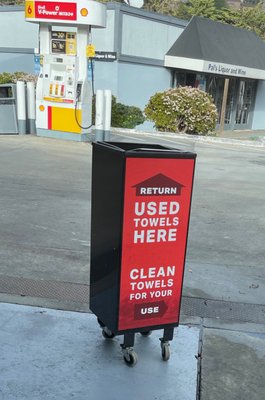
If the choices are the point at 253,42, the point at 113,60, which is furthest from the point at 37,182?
the point at 253,42

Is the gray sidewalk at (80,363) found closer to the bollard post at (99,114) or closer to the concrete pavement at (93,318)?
the concrete pavement at (93,318)

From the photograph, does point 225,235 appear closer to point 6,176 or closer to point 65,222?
point 65,222

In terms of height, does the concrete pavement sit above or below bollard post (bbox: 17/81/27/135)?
below

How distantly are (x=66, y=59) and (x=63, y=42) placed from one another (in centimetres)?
47

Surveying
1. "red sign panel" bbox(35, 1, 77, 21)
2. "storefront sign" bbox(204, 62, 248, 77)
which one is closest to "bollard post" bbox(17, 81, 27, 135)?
"red sign panel" bbox(35, 1, 77, 21)

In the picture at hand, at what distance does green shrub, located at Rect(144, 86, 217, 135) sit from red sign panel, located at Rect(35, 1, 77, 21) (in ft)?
15.8

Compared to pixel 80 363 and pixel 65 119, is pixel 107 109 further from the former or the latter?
pixel 80 363

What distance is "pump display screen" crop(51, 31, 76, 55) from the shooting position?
1092 centimetres

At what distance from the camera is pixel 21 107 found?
1189cm

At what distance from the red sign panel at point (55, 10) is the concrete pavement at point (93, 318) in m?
5.02

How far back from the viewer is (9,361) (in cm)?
288

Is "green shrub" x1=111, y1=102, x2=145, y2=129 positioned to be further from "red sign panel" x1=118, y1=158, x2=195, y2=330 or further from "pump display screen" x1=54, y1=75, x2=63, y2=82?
"red sign panel" x1=118, y1=158, x2=195, y2=330

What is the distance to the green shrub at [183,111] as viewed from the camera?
14344 millimetres

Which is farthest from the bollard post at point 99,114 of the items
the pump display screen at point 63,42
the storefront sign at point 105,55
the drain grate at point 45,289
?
the drain grate at point 45,289
